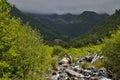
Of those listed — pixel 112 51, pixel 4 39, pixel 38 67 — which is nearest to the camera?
pixel 4 39

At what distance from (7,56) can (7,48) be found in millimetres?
1058

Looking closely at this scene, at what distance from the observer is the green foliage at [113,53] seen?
8900cm

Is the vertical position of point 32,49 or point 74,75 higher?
point 32,49

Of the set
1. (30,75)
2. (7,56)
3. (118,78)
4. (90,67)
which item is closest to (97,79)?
(118,78)

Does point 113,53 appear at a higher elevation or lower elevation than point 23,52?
lower

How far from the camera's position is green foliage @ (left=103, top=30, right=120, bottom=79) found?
292 feet

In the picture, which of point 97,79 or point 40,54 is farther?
point 97,79

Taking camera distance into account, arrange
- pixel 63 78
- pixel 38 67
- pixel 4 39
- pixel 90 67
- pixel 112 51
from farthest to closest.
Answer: pixel 90 67 < pixel 112 51 < pixel 63 78 < pixel 38 67 < pixel 4 39

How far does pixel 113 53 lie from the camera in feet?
297

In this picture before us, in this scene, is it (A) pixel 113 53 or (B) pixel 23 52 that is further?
(A) pixel 113 53

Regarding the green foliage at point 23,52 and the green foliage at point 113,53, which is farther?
the green foliage at point 113,53

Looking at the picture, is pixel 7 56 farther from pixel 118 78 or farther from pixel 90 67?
pixel 90 67

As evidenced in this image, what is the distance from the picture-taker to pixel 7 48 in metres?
44.8

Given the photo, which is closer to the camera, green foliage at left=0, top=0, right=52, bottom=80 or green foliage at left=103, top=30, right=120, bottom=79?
green foliage at left=0, top=0, right=52, bottom=80
